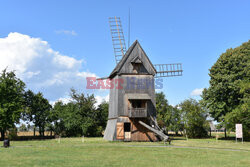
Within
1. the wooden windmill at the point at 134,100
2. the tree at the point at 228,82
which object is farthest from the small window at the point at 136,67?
the tree at the point at 228,82

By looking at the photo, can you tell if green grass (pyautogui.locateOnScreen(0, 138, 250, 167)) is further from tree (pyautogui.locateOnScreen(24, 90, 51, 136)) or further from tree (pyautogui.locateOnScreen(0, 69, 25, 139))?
tree (pyautogui.locateOnScreen(24, 90, 51, 136))

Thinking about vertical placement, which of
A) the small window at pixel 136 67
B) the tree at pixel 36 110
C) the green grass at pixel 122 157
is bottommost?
the green grass at pixel 122 157

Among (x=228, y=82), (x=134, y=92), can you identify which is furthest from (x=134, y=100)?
(x=228, y=82)

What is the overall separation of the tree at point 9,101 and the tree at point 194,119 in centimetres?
3134

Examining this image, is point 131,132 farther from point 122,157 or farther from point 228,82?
point 228,82

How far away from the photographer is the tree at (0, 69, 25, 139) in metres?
38.9

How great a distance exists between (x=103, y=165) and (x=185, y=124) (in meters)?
39.4

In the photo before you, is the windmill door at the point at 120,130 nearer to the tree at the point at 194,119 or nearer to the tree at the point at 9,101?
the tree at the point at 9,101

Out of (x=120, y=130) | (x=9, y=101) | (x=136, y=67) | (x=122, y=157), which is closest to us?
(x=122, y=157)

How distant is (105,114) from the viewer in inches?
2203

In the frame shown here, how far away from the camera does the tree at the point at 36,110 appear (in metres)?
48.8

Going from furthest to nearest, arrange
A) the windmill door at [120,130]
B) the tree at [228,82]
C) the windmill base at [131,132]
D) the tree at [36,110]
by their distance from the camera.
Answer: the tree at [36,110]
the tree at [228,82]
the windmill base at [131,132]
the windmill door at [120,130]

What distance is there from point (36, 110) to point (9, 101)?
29.4 ft

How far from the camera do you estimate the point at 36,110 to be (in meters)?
49.2
